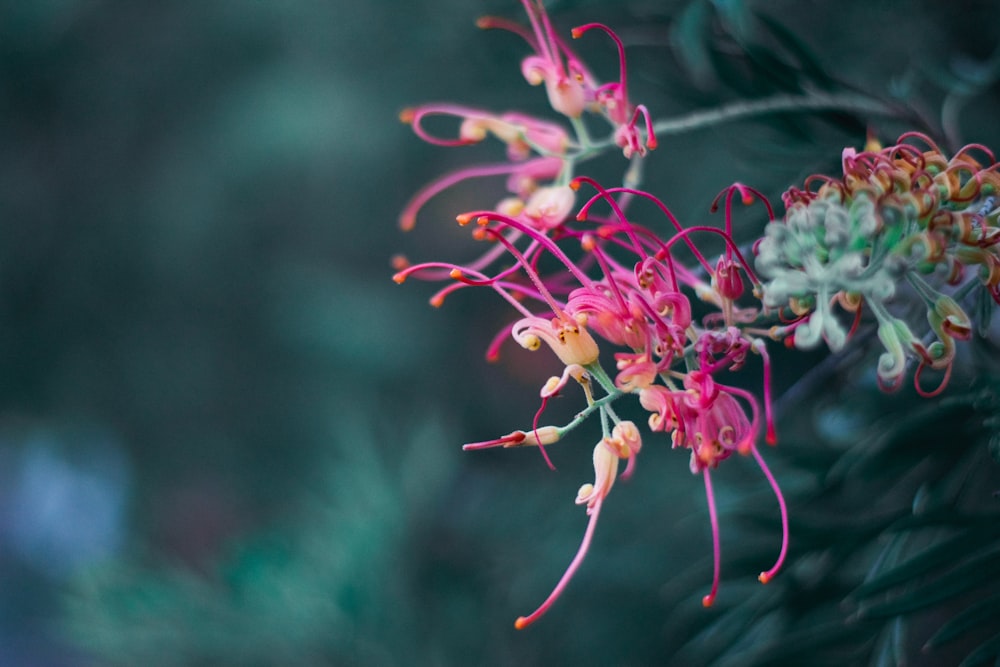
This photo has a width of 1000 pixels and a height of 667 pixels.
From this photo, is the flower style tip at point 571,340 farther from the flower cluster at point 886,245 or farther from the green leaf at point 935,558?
the green leaf at point 935,558

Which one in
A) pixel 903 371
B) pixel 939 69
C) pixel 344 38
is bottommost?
pixel 903 371

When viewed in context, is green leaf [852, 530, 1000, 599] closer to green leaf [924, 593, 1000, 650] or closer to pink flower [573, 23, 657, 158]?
green leaf [924, 593, 1000, 650]

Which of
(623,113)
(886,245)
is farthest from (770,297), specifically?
(623,113)

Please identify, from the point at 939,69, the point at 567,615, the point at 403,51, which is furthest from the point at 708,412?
the point at 403,51

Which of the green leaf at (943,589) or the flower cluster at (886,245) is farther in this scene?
the green leaf at (943,589)

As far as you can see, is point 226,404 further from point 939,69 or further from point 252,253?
point 939,69

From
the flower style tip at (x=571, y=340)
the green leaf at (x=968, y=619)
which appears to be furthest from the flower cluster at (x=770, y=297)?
the green leaf at (x=968, y=619)

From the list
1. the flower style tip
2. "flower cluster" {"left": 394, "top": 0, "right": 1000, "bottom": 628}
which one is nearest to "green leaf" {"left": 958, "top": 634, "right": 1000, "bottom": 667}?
"flower cluster" {"left": 394, "top": 0, "right": 1000, "bottom": 628}
